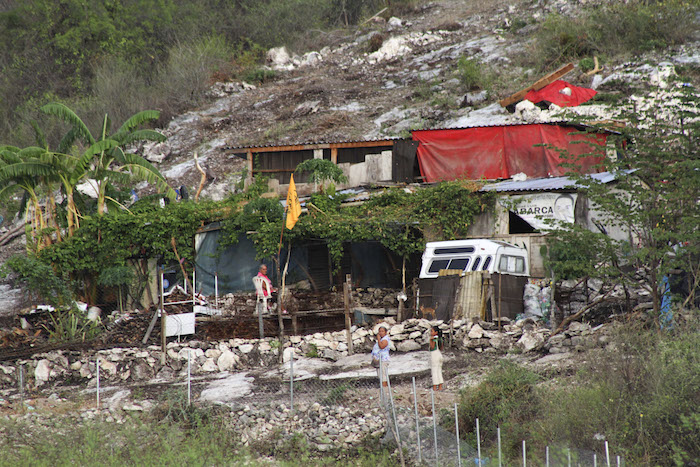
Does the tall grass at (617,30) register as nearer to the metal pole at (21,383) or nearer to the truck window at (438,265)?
the truck window at (438,265)

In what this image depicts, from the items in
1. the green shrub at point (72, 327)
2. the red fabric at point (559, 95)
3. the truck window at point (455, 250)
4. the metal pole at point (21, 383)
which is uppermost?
the red fabric at point (559, 95)

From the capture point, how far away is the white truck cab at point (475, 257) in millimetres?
17078

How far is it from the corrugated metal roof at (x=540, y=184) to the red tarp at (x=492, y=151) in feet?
6.52

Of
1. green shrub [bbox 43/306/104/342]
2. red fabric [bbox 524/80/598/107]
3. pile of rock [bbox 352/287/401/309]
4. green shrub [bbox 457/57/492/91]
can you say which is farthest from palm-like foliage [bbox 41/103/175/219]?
green shrub [bbox 457/57/492/91]

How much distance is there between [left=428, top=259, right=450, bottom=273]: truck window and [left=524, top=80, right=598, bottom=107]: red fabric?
1129cm

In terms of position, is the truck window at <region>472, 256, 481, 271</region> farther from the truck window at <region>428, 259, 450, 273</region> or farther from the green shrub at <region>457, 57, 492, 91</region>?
the green shrub at <region>457, 57, 492, 91</region>

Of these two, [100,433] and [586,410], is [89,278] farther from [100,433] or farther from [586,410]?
[586,410]

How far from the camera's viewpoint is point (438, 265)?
1753 centimetres

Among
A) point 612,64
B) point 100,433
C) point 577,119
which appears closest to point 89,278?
point 100,433

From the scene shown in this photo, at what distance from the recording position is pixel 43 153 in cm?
2000

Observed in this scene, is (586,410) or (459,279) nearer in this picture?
(586,410)

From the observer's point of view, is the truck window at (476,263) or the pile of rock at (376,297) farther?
the pile of rock at (376,297)

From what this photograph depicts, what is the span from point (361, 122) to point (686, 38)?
47.0 feet

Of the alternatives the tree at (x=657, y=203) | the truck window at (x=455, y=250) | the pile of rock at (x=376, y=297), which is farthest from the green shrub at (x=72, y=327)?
the tree at (x=657, y=203)
